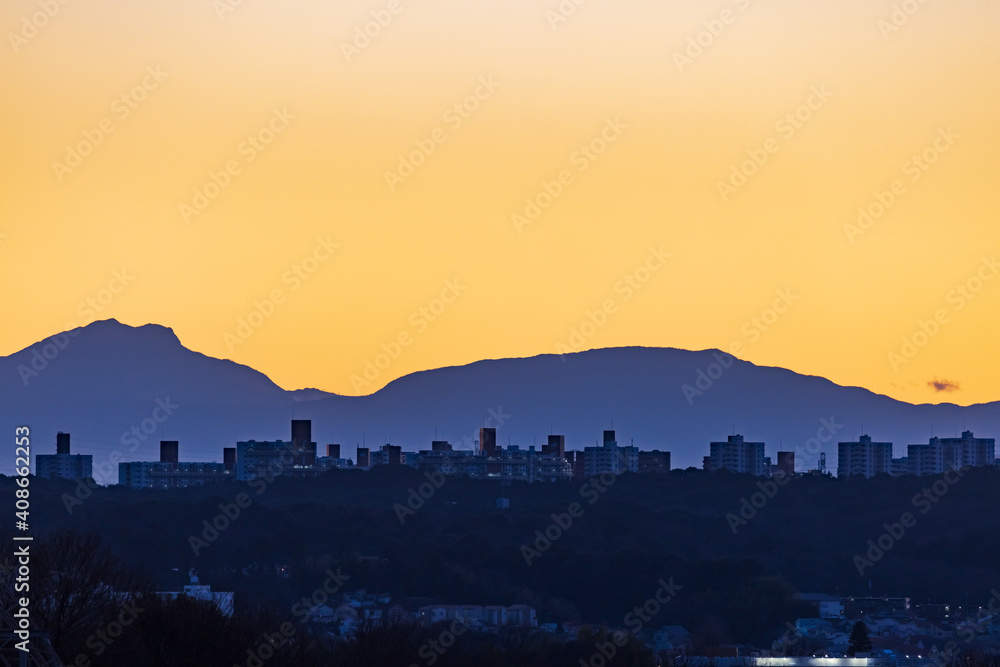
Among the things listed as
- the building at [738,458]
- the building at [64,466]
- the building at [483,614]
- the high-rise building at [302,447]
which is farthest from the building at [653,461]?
the building at [483,614]

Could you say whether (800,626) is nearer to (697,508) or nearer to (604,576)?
(604,576)

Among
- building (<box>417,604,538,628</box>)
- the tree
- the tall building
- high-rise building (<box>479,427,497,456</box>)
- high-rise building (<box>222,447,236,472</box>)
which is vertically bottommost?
the tree

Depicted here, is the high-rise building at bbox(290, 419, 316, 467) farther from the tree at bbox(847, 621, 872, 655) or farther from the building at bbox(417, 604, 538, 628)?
the tree at bbox(847, 621, 872, 655)

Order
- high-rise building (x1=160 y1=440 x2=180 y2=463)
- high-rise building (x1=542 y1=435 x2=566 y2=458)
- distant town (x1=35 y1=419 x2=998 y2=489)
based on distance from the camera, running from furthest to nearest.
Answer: high-rise building (x1=542 y1=435 x2=566 y2=458), high-rise building (x1=160 y1=440 x2=180 y2=463), distant town (x1=35 y1=419 x2=998 y2=489)

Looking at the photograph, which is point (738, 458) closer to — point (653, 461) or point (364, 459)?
point (653, 461)

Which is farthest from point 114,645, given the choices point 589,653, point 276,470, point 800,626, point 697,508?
point 276,470

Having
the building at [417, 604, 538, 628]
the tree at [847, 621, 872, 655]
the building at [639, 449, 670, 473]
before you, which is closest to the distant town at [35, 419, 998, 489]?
the building at [639, 449, 670, 473]
